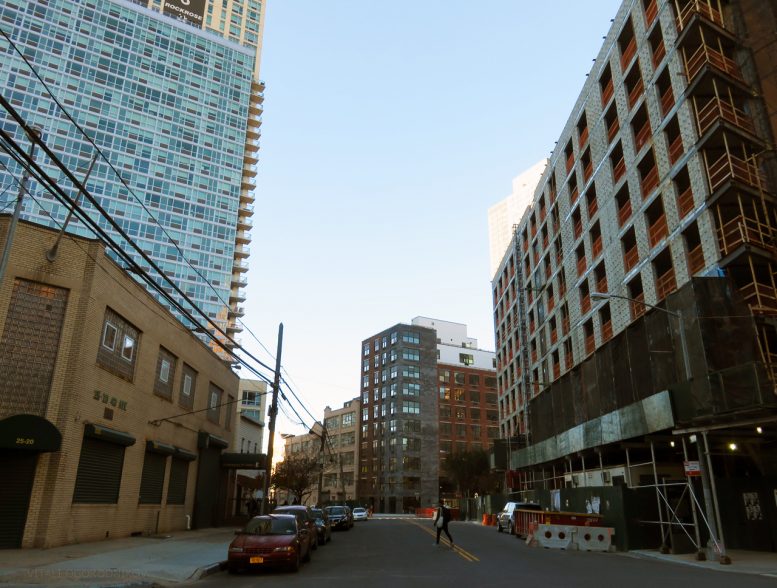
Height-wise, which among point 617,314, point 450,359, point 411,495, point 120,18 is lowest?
point 411,495

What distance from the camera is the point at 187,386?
30.8 m

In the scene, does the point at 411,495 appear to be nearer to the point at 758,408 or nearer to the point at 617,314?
the point at 617,314

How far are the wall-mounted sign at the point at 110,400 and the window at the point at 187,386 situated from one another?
6.61 m

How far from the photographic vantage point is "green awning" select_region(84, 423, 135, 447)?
1986cm

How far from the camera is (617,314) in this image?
30.8 metres

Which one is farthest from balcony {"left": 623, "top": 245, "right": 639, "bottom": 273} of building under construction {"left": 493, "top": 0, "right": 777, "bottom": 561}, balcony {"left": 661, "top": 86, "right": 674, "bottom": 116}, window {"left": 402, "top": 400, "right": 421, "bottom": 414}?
window {"left": 402, "top": 400, "right": 421, "bottom": 414}

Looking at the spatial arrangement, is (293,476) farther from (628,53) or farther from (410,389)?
(628,53)

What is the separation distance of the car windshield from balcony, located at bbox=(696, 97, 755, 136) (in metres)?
21.6

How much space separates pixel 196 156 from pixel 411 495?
72792 millimetres

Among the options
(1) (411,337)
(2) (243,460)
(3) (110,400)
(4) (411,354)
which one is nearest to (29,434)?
(3) (110,400)

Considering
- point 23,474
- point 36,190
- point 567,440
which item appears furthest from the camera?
point 36,190

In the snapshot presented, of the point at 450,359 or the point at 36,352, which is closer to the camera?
the point at 36,352

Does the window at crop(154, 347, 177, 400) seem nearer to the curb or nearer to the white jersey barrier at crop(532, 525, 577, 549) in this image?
the curb

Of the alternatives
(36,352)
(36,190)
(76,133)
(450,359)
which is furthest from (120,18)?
(36,352)
